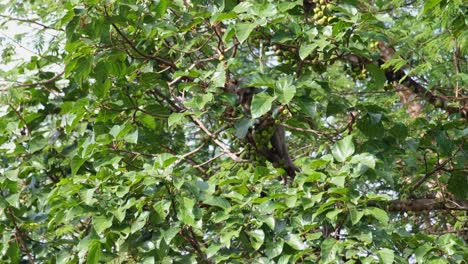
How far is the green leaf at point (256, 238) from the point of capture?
2.42 metres

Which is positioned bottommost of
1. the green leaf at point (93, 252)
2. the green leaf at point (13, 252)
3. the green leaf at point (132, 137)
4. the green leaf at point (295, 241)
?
the green leaf at point (13, 252)

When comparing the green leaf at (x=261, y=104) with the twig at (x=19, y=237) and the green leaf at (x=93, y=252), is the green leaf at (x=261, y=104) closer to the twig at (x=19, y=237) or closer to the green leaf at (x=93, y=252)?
the green leaf at (x=93, y=252)

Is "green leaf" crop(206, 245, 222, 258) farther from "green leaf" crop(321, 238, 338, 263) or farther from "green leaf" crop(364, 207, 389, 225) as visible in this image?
"green leaf" crop(364, 207, 389, 225)

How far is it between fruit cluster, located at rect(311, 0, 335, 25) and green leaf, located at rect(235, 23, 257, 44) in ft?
1.17

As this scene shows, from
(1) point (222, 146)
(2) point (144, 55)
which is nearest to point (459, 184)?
(1) point (222, 146)

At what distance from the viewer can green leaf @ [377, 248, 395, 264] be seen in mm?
2244

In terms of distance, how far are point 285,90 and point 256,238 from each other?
489mm

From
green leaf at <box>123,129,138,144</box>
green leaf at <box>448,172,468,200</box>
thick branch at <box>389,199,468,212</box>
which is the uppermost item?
green leaf at <box>123,129,138,144</box>

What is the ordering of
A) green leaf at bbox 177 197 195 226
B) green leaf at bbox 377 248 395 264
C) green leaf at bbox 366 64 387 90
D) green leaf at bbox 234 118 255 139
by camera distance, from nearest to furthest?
green leaf at bbox 377 248 395 264, green leaf at bbox 177 197 195 226, green leaf at bbox 234 118 255 139, green leaf at bbox 366 64 387 90

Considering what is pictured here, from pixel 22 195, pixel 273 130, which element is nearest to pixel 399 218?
pixel 273 130

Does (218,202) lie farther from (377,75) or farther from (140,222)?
(377,75)

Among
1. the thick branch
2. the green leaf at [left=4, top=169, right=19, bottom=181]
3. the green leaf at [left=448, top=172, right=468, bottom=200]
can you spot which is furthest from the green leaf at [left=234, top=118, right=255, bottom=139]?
the green leaf at [left=4, top=169, right=19, bottom=181]

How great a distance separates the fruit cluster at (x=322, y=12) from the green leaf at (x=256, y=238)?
2.76 ft

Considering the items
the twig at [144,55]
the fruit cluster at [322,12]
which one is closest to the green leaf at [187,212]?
the twig at [144,55]
